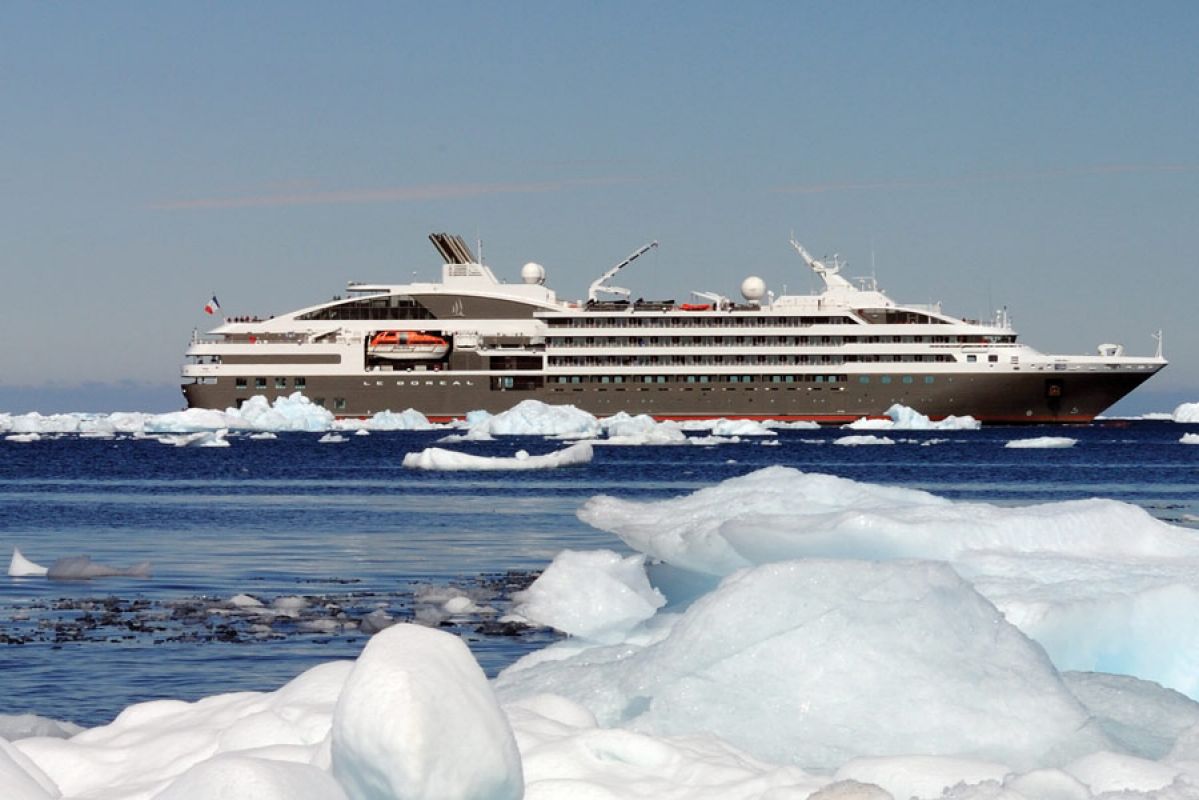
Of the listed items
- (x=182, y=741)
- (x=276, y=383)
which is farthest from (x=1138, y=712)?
(x=276, y=383)

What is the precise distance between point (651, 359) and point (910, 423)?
16290mm

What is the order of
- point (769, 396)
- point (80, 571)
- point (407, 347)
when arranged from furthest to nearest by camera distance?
1. point (407, 347)
2. point (769, 396)
3. point (80, 571)

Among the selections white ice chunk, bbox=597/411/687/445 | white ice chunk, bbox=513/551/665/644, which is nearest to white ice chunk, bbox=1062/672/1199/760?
→ white ice chunk, bbox=513/551/665/644

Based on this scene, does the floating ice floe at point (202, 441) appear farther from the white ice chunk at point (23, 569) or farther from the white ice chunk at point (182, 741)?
the white ice chunk at point (182, 741)

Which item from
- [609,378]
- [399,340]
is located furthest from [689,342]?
[399,340]

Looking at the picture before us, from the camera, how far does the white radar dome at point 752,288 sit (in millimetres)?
97125

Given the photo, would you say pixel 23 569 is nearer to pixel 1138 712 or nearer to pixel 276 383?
pixel 1138 712

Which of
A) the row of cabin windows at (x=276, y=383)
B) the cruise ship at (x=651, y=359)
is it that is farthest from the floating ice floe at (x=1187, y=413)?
the row of cabin windows at (x=276, y=383)

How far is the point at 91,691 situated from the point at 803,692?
5.60m

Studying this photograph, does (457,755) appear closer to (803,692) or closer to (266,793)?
(266,793)

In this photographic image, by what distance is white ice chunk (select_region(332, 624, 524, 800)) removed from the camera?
5.77 meters

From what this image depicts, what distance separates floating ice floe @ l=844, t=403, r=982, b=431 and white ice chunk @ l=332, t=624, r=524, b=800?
7923 centimetres

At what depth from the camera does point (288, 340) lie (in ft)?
320

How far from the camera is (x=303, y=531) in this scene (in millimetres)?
27172
